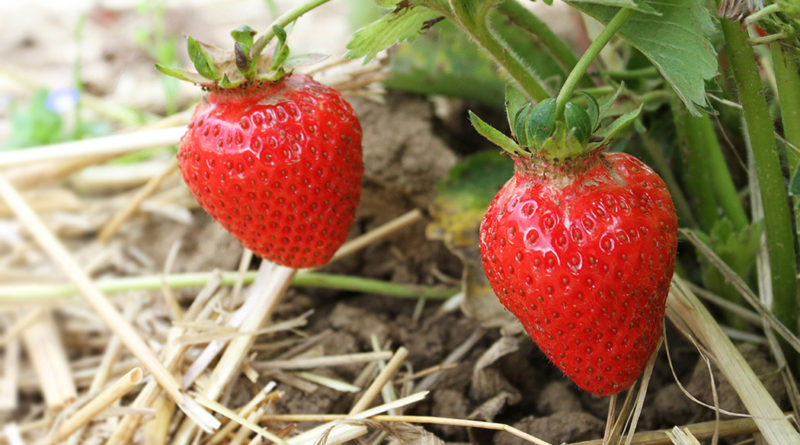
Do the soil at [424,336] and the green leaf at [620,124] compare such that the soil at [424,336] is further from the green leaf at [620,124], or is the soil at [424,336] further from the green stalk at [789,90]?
the green leaf at [620,124]

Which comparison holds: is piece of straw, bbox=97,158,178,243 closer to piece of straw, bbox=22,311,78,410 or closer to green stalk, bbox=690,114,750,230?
piece of straw, bbox=22,311,78,410

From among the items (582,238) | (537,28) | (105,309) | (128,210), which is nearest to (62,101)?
(128,210)

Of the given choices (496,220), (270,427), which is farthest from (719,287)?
(270,427)

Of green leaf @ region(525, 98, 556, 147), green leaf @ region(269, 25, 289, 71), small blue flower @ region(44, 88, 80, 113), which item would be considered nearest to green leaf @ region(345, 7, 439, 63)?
green leaf @ region(269, 25, 289, 71)

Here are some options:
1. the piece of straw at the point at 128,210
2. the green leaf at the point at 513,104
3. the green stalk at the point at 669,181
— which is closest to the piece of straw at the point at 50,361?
the piece of straw at the point at 128,210

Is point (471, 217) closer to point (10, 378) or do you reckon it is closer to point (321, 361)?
point (321, 361)

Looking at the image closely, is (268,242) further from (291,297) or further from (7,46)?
(7,46)
